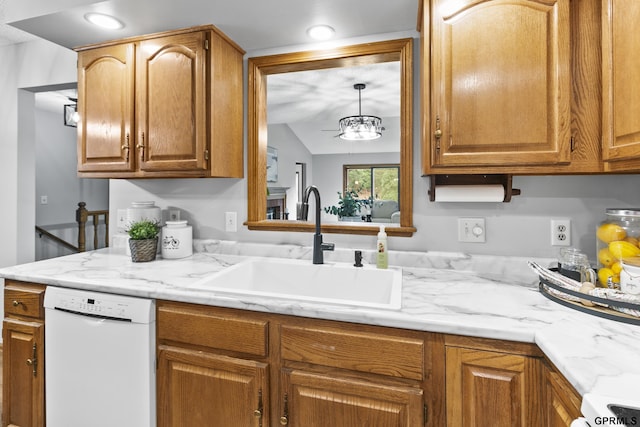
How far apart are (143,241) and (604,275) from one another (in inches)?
79.6

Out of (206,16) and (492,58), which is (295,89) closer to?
(206,16)

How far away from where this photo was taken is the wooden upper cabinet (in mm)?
1733

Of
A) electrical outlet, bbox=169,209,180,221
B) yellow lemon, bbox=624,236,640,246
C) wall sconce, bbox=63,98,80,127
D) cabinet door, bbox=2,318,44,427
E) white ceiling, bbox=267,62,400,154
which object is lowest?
cabinet door, bbox=2,318,44,427

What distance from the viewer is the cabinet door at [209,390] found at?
1229mm

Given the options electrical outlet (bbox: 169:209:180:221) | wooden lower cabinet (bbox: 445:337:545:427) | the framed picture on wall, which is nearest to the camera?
wooden lower cabinet (bbox: 445:337:545:427)

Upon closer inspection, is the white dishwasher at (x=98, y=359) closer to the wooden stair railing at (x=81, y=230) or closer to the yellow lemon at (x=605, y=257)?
the yellow lemon at (x=605, y=257)

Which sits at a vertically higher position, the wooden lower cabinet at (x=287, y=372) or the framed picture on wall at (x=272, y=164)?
the framed picture on wall at (x=272, y=164)

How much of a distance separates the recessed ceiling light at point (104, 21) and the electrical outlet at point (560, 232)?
2.32m

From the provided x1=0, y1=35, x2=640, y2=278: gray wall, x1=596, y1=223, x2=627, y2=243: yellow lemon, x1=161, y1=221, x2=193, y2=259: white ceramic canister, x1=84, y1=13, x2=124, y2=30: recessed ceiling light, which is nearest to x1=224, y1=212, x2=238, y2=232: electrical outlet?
x1=0, y1=35, x2=640, y2=278: gray wall

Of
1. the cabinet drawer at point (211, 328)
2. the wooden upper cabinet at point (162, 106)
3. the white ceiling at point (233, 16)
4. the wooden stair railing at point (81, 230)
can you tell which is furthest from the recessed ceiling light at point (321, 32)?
the wooden stair railing at point (81, 230)

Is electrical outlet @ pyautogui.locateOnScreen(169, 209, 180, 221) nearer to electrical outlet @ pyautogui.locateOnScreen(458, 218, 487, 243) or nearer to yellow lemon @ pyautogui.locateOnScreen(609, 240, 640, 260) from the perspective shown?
electrical outlet @ pyautogui.locateOnScreen(458, 218, 487, 243)

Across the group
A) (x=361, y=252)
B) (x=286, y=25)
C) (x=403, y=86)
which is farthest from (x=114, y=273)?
(x=403, y=86)

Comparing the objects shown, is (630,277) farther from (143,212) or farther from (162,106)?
(143,212)

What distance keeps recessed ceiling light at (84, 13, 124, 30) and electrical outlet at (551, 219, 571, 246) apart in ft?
7.60
